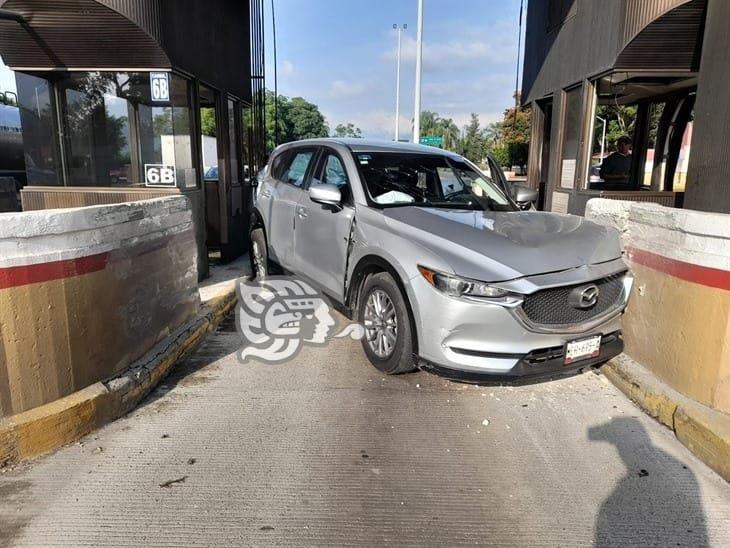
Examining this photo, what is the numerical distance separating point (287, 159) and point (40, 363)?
13.3 feet

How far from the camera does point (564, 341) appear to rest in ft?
12.0

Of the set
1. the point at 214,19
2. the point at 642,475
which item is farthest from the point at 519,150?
the point at 642,475

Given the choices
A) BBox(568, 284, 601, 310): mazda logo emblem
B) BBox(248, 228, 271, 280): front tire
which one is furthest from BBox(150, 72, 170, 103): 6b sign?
BBox(568, 284, 601, 310): mazda logo emblem

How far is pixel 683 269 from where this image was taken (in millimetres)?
3615

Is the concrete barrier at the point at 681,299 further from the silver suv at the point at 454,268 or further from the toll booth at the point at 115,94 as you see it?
the toll booth at the point at 115,94

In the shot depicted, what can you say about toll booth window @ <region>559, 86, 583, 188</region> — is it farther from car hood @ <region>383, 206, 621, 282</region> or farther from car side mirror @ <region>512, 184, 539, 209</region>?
car hood @ <region>383, 206, 621, 282</region>

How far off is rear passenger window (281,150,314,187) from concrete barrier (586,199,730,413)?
323 cm

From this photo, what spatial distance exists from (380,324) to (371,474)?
55.0 inches

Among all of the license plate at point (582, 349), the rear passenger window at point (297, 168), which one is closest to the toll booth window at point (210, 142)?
the rear passenger window at point (297, 168)

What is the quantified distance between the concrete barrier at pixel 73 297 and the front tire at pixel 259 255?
248 centimetres

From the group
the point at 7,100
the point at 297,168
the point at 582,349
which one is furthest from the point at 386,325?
the point at 7,100

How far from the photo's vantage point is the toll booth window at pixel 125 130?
682 cm

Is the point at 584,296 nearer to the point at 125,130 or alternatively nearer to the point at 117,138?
the point at 125,130

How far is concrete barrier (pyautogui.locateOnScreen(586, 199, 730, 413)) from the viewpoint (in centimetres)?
334
